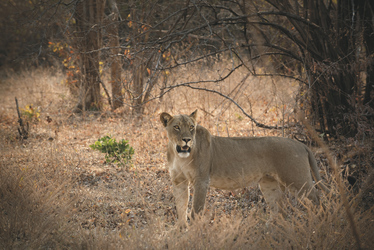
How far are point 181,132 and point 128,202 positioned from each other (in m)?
1.68

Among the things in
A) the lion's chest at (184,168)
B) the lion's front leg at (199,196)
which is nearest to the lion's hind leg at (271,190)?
the lion's front leg at (199,196)

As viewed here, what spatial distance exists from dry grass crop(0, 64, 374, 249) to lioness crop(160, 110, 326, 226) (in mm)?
283

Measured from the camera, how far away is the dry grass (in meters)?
3.25

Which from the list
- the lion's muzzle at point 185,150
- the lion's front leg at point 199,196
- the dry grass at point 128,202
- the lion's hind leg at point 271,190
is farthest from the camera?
the lion's hind leg at point 271,190

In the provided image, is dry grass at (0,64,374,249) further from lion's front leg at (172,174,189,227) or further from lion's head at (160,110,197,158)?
lion's head at (160,110,197,158)

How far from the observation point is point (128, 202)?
17.1 feet

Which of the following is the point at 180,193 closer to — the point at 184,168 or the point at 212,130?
the point at 184,168

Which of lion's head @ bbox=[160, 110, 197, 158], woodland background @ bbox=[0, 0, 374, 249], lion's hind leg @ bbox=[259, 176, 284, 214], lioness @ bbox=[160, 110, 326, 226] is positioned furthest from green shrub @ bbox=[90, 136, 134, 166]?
lion's hind leg @ bbox=[259, 176, 284, 214]

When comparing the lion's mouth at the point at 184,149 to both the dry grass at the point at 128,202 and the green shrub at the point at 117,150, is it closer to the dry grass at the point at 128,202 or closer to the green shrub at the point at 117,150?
the dry grass at the point at 128,202

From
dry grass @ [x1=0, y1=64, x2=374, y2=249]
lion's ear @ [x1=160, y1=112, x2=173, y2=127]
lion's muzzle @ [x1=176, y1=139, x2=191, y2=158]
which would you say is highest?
lion's ear @ [x1=160, y1=112, x2=173, y2=127]

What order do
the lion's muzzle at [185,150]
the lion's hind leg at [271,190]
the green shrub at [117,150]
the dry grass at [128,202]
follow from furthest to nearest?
the green shrub at [117,150], the lion's hind leg at [271,190], the lion's muzzle at [185,150], the dry grass at [128,202]

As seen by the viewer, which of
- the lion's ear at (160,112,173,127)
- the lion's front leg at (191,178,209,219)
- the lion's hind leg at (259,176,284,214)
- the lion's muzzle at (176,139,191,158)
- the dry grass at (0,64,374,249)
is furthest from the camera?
the lion's hind leg at (259,176,284,214)

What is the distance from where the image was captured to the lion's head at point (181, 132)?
4.06 metres

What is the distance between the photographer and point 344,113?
19.6 ft
